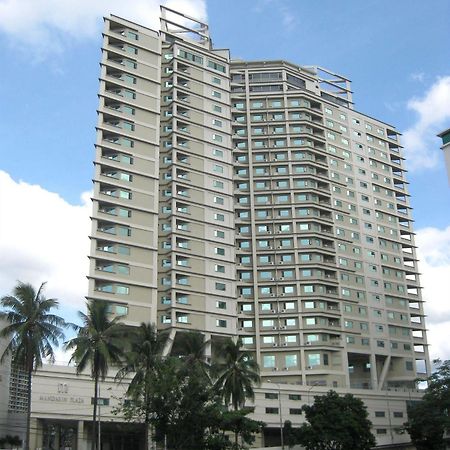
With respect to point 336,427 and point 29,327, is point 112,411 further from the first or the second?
point 336,427

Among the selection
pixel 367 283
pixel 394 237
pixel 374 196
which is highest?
pixel 374 196

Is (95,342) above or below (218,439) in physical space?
above

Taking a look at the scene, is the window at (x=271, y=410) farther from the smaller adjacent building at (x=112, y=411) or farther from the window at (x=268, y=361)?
the window at (x=268, y=361)

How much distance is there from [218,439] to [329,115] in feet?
271

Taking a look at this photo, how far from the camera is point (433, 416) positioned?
84375mm

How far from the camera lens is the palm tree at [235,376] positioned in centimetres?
6719

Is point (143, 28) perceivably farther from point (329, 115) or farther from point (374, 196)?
point (374, 196)

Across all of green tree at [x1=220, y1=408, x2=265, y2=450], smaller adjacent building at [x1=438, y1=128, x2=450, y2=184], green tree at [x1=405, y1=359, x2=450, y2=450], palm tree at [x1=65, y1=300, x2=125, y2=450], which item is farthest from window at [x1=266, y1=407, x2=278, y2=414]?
smaller adjacent building at [x1=438, y1=128, x2=450, y2=184]

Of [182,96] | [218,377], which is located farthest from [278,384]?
[182,96]

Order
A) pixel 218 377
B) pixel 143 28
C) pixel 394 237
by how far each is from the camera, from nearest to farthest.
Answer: pixel 218 377 → pixel 143 28 → pixel 394 237

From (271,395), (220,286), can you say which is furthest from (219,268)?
(271,395)

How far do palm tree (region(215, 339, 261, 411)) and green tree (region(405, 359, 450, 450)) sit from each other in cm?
2975

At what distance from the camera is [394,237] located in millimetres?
123250

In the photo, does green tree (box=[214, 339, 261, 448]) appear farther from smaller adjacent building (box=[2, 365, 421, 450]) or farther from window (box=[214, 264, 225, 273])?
window (box=[214, 264, 225, 273])
